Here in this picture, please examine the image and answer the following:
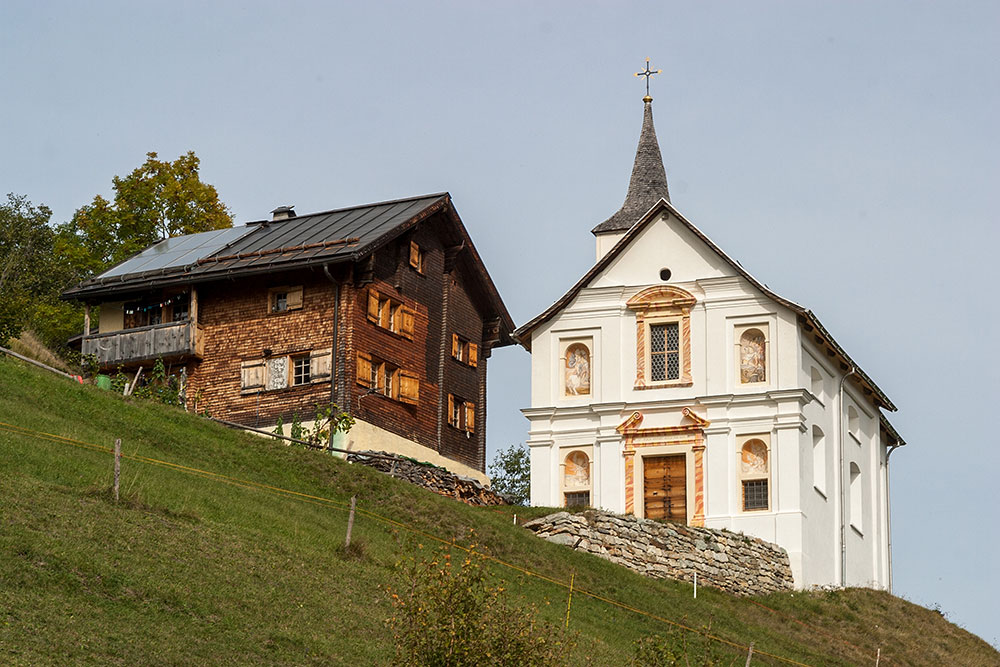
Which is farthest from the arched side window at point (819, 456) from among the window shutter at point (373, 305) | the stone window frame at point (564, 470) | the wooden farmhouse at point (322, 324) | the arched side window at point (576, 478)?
the window shutter at point (373, 305)

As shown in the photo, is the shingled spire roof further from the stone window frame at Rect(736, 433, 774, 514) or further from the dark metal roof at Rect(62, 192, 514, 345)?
the stone window frame at Rect(736, 433, 774, 514)

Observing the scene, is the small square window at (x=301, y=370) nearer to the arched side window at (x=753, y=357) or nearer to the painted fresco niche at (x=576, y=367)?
the painted fresco niche at (x=576, y=367)

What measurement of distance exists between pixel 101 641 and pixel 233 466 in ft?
50.6

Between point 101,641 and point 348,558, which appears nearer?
point 101,641

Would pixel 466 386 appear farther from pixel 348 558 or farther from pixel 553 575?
pixel 348 558

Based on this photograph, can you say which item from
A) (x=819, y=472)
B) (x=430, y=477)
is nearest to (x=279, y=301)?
(x=430, y=477)

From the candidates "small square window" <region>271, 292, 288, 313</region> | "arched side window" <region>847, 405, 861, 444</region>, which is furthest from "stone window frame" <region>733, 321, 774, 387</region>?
"small square window" <region>271, 292, 288, 313</region>

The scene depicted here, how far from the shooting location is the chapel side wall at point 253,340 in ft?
161

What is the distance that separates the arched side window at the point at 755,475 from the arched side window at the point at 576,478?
4.42 meters

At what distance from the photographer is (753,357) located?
4669cm

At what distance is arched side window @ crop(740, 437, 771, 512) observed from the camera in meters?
45.2

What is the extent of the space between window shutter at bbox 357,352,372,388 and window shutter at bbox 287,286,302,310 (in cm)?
262

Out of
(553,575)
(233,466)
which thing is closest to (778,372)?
(553,575)

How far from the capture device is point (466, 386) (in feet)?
180
